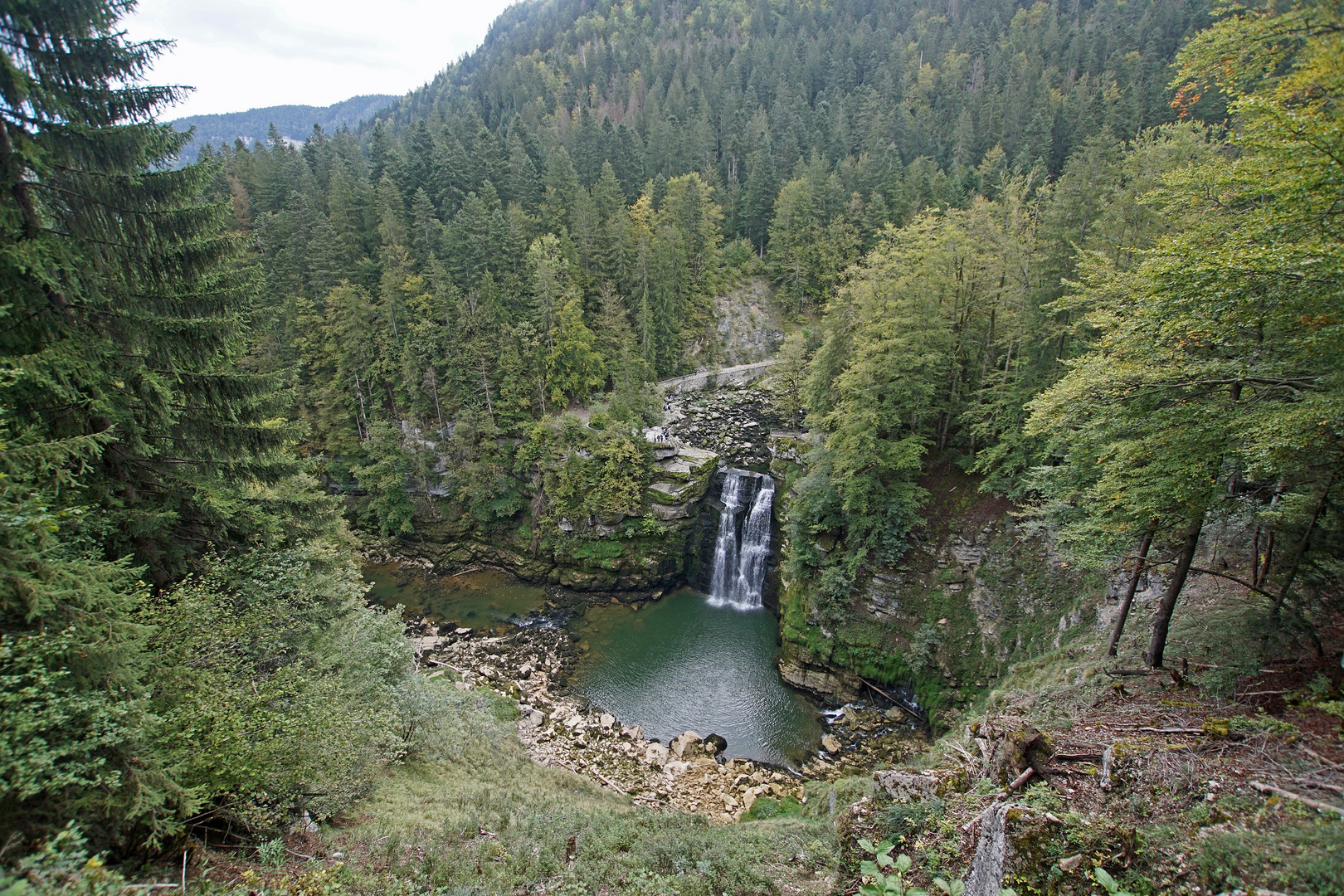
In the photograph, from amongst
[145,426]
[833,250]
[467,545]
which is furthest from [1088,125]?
[145,426]

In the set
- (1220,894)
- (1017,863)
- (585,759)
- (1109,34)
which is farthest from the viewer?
(1109,34)

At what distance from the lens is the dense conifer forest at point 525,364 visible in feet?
24.3

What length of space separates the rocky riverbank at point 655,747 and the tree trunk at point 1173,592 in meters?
10.7

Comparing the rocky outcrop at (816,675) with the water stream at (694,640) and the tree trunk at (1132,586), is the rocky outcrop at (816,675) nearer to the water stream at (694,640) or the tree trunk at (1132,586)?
the water stream at (694,640)

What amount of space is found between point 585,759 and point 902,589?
1555cm

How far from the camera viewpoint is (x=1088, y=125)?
5138 centimetres

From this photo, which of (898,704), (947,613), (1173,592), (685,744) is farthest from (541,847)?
(947,613)

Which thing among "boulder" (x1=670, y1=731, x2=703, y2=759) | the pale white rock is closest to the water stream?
"boulder" (x1=670, y1=731, x2=703, y2=759)

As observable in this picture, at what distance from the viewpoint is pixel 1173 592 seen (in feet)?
36.6

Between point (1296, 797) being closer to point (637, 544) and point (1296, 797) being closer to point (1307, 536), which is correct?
point (1307, 536)

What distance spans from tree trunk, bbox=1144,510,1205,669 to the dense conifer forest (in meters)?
0.22

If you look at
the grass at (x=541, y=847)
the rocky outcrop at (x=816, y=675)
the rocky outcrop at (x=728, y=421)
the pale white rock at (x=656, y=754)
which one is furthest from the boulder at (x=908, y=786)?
the rocky outcrop at (x=728, y=421)

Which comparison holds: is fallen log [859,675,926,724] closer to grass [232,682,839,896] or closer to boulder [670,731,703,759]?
boulder [670,731,703,759]

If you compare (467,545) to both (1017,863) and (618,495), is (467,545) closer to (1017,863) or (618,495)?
(618,495)
